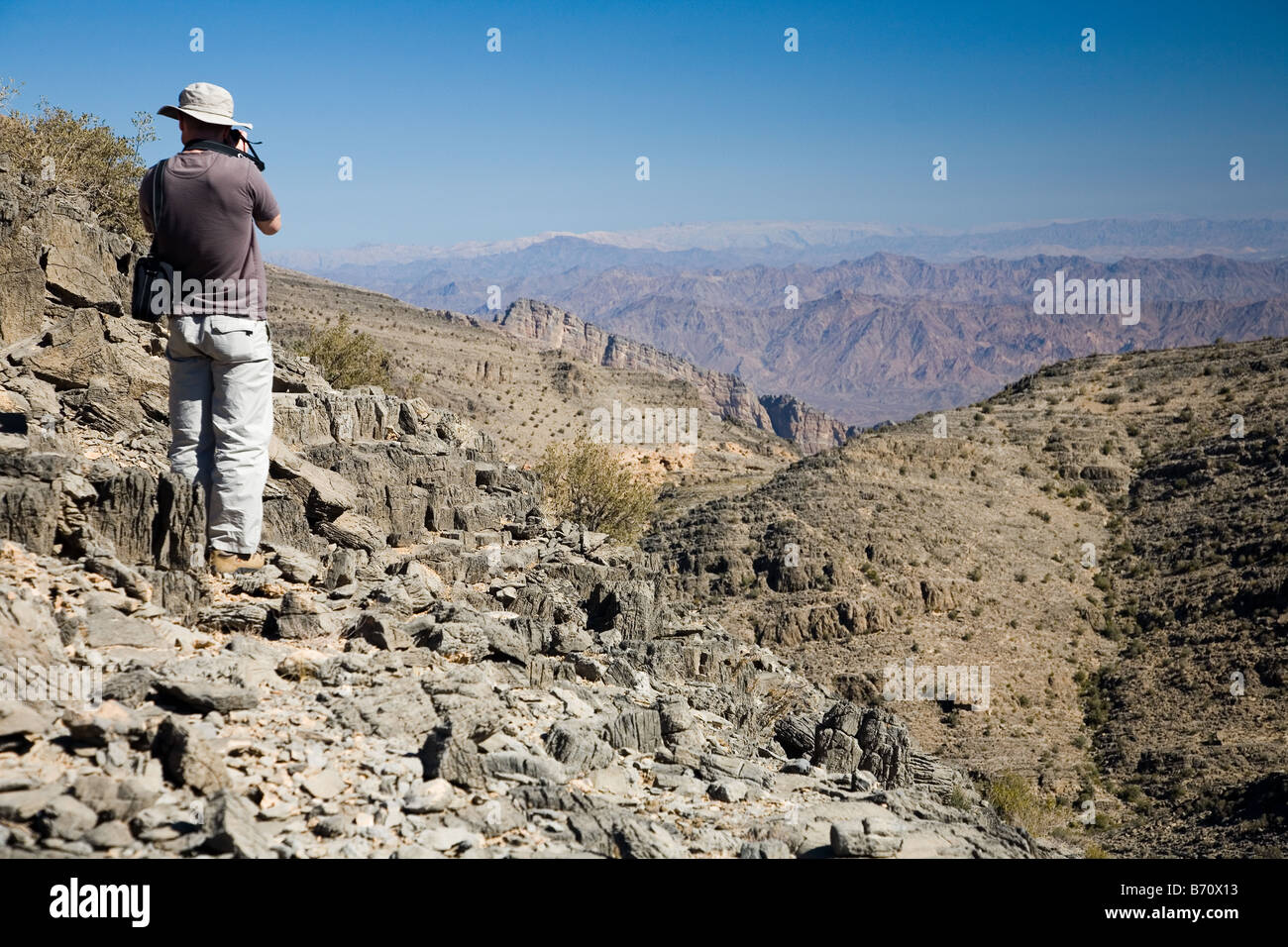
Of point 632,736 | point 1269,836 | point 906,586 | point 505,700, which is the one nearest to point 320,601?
point 505,700

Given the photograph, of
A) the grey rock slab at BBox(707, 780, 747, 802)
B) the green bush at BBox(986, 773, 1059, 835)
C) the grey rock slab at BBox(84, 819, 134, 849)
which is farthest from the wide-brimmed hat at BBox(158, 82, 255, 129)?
the green bush at BBox(986, 773, 1059, 835)

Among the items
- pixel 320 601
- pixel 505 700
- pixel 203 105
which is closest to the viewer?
pixel 203 105

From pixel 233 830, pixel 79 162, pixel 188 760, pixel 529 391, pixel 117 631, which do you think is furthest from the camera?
pixel 529 391

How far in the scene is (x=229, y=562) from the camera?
867cm

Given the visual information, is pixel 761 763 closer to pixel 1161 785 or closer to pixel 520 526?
pixel 520 526

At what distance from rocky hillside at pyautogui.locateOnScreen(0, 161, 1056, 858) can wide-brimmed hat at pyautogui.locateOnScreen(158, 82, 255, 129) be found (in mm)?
2861

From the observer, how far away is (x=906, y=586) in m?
38.6

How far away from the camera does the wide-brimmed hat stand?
294 inches

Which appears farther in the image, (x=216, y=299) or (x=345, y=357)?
(x=345, y=357)

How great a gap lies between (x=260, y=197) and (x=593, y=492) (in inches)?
1068

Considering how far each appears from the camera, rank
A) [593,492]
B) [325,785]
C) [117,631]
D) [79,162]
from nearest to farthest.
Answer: [325,785], [117,631], [79,162], [593,492]

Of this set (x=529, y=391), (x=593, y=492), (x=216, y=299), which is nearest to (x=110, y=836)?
(x=216, y=299)

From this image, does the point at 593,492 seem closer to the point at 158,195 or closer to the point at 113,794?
the point at 158,195
